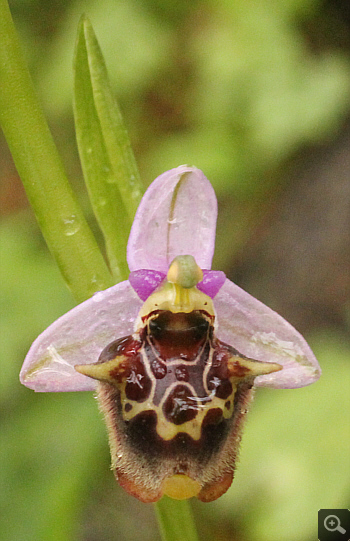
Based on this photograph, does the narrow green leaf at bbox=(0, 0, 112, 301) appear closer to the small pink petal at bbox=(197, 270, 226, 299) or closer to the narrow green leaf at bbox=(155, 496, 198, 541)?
the small pink petal at bbox=(197, 270, 226, 299)

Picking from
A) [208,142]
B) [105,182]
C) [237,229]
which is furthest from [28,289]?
[237,229]

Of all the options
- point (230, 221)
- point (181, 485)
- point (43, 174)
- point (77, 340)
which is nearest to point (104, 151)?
point (43, 174)

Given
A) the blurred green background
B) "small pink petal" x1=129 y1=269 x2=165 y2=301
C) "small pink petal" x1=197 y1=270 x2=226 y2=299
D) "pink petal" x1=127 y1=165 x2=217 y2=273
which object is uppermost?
"pink petal" x1=127 y1=165 x2=217 y2=273

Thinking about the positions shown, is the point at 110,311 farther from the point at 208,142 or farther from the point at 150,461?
the point at 208,142

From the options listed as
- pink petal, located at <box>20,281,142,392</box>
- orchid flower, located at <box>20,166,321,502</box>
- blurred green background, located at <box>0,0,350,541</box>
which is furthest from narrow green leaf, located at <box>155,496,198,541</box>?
blurred green background, located at <box>0,0,350,541</box>

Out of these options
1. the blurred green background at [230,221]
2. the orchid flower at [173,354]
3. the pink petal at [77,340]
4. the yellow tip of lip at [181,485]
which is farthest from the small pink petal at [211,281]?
the blurred green background at [230,221]

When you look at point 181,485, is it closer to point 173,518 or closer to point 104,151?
point 173,518

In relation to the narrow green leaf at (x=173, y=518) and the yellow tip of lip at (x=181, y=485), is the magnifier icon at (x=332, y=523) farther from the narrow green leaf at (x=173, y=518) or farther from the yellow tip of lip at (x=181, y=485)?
the yellow tip of lip at (x=181, y=485)
